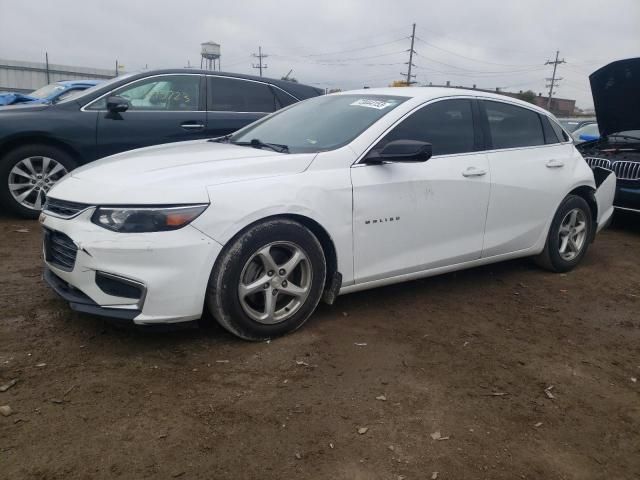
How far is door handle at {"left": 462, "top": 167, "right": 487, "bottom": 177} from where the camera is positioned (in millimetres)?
4035

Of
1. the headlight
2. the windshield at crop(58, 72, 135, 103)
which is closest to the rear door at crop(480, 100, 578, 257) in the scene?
the headlight

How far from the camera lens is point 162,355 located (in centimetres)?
306

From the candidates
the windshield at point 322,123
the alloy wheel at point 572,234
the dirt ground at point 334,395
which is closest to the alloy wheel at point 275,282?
the dirt ground at point 334,395

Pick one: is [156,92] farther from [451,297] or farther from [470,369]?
[470,369]

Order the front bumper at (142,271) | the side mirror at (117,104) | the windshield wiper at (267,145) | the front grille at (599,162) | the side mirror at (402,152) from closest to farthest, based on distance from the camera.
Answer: the front bumper at (142,271), the side mirror at (402,152), the windshield wiper at (267,145), the side mirror at (117,104), the front grille at (599,162)

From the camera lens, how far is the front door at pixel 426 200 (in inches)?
140

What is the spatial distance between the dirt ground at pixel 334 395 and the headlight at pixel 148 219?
0.71m

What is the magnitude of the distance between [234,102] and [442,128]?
3.30 m

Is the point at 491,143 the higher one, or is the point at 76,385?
the point at 491,143

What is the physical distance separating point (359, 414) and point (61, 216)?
6.46 feet

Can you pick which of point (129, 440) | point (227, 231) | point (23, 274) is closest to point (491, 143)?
point (227, 231)

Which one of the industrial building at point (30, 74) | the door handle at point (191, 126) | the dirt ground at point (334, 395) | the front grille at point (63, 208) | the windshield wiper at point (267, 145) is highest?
the industrial building at point (30, 74)

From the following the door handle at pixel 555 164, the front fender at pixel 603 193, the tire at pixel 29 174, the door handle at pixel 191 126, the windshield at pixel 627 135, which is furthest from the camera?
the windshield at pixel 627 135

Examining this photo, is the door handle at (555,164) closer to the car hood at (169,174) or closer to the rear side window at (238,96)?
the car hood at (169,174)
